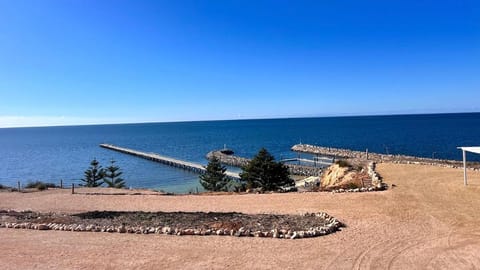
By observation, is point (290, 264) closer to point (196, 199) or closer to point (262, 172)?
point (196, 199)

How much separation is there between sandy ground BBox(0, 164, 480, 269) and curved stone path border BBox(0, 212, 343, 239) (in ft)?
1.00

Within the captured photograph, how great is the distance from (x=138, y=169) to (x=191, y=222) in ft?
152

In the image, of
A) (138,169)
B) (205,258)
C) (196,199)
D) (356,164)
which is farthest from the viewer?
(138,169)

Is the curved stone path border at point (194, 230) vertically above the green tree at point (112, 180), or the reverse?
the curved stone path border at point (194, 230)

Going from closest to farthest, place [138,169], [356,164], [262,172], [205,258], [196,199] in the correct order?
[205,258] < [196,199] < [356,164] < [262,172] < [138,169]

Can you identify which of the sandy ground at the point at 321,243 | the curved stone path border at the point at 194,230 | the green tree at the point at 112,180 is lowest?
the green tree at the point at 112,180

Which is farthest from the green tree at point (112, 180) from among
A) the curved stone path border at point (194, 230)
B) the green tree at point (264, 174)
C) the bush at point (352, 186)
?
the bush at point (352, 186)

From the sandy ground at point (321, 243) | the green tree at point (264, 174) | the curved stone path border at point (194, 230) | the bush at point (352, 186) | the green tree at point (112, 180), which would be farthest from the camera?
the green tree at point (112, 180)

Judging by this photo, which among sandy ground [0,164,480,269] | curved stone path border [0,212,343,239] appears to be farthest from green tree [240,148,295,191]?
curved stone path border [0,212,343,239]

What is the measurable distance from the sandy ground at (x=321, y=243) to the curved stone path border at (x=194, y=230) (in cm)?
31

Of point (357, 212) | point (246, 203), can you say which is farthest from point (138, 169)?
point (357, 212)

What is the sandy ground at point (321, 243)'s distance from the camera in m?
9.41

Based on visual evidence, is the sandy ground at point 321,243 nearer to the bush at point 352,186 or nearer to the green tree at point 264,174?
the bush at point 352,186

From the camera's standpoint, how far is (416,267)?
347 inches
